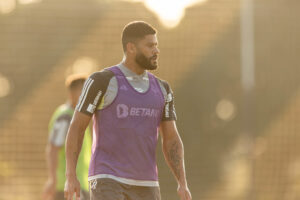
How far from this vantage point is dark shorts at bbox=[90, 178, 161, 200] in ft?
21.3

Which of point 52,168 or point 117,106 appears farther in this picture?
point 52,168

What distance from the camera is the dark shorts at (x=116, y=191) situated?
6496 millimetres

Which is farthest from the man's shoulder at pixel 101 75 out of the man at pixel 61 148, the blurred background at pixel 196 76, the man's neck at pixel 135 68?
the blurred background at pixel 196 76

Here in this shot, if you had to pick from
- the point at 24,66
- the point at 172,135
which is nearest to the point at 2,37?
the point at 24,66

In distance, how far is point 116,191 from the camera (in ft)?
21.4

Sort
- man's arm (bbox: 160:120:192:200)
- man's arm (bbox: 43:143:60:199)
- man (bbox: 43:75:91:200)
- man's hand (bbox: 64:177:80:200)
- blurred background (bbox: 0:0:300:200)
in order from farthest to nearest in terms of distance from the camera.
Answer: blurred background (bbox: 0:0:300:200) → man's arm (bbox: 43:143:60:199) → man (bbox: 43:75:91:200) → man's arm (bbox: 160:120:192:200) → man's hand (bbox: 64:177:80:200)

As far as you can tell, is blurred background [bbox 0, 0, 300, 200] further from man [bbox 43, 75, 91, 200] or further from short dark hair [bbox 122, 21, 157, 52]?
short dark hair [bbox 122, 21, 157, 52]

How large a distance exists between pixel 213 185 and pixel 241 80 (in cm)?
227

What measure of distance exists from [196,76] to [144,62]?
481 inches

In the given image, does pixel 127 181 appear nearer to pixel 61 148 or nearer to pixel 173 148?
pixel 173 148

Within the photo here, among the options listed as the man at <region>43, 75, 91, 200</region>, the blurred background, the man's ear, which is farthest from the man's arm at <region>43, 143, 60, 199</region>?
the blurred background

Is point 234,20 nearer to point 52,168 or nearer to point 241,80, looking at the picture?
point 241,80

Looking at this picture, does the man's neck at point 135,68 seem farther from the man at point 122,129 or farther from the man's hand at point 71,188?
the man's hand at point 71,188

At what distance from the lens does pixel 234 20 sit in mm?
19078
